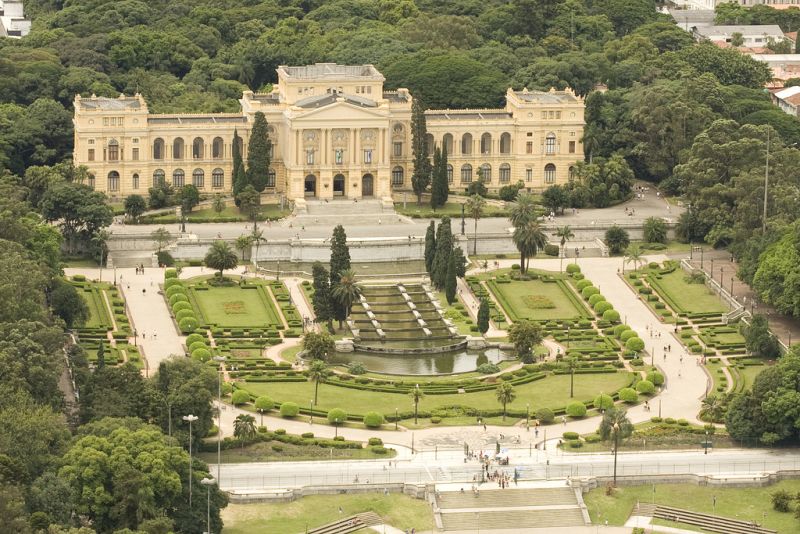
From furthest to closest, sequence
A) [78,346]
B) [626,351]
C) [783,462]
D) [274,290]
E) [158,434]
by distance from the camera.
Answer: [274,290], [626,351], [78,346], [783,462], [158,434]

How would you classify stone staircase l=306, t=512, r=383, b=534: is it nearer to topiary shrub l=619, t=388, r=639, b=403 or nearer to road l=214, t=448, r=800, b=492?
road l=214, t=448, r=800, b=492

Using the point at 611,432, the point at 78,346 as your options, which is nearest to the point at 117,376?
the point at 78,346

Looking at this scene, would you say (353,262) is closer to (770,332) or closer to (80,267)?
(80,267)

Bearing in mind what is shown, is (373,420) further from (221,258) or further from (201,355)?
(221,258)

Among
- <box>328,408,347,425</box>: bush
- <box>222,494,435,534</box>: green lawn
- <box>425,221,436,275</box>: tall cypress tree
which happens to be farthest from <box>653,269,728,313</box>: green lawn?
<box>222,494,435,534</box>: green lawn

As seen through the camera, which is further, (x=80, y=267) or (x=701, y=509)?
(x=80, y=267)

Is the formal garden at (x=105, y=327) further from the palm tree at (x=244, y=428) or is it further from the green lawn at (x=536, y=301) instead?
the green lawn at (x=536, y=301)

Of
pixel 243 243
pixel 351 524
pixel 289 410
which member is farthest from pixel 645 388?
pixel 243 243
